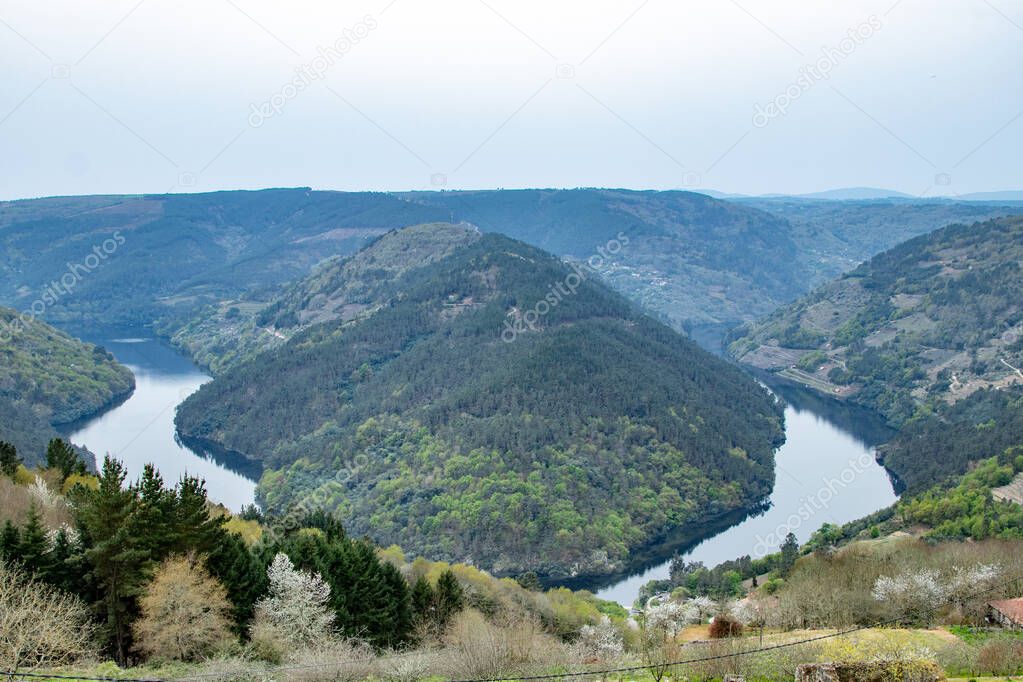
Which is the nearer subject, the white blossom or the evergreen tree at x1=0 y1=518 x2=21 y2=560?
the evergreen tree at x1=0 y1=518 x2=21 y2=560

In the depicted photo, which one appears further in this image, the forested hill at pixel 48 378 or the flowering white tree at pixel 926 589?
the forested hill at pixel 48 378


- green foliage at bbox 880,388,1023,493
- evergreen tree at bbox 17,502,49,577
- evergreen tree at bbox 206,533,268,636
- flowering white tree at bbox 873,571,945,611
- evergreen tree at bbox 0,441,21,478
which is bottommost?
flowering white tree at bbox 873,571,945,611

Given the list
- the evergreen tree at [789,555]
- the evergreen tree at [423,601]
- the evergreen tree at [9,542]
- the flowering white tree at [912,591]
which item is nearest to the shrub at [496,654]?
the evergreen tree at [423,601]

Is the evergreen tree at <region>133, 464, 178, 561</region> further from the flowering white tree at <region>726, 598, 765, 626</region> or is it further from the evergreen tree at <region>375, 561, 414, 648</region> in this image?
the flowering white tree at <region>726, 598, 765, 626</region>

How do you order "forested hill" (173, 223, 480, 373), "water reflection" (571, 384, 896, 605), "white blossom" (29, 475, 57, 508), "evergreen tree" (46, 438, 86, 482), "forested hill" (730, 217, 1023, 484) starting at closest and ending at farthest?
"white blossom" (29, 475, 57, 508), "evergreen tree" (46, 438, 86, 482), "water reflection" (571, 384, 896, 605), "forested hill" (730, 217, 1023, 484), "forested hill" (173, 223, 480, 373)

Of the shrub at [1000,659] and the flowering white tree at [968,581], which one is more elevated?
the flowering white tree at [968,581]

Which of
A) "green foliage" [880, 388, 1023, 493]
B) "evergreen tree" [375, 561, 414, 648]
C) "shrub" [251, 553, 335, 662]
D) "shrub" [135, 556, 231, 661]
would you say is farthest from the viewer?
"green foliage" [880, 388, 1023, 493]

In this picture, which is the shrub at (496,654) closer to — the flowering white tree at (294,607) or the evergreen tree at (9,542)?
the flowering white tree at (294,607)

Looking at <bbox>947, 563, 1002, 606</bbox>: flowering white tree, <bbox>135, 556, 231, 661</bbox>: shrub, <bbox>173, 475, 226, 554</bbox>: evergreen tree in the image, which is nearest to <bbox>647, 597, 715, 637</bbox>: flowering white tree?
<bbox>947, 563, 1002, 606</bbox>: flowering white tree
